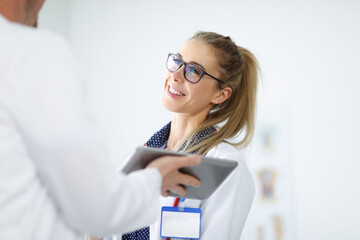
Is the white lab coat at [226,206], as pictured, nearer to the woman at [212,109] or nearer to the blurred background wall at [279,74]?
the woman at [212,109]

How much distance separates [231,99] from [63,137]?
145cm

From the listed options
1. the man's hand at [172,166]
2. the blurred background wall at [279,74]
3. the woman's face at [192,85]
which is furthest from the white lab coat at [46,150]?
the blurred background wall at [279,74]

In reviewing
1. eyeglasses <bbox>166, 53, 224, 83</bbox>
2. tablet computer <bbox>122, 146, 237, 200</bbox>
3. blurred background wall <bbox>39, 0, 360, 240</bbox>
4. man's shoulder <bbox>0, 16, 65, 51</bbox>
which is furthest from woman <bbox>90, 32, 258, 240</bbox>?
blurred background wall <bbox>39, 0, 360, 240</bbox>

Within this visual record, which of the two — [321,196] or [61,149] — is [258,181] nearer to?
[321,196]

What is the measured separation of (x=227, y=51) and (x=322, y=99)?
2407mm

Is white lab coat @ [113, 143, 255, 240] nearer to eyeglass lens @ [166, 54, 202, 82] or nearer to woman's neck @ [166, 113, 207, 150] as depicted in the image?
woman's neck @ [166, 113, 207, 150]

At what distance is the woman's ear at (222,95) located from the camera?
202 centimetres

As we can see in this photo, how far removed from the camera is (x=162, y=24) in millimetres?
4684

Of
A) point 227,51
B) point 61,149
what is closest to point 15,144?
point 61,149

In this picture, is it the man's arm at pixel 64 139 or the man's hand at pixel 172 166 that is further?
the man's hand at pixel 172 166

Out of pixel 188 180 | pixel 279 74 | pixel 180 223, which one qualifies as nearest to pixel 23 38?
pixel 188 180

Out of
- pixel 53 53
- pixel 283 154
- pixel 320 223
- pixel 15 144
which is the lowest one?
pixel 320 223

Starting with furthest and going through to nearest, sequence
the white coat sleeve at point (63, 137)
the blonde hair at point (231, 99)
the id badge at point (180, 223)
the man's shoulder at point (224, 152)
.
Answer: the blonde hair at point (231, 99), the man's shoulder at point (224, 152), the id badge at point (180, 223), the white coat sleeve at point (63, 137)

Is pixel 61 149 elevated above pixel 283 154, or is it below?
above
